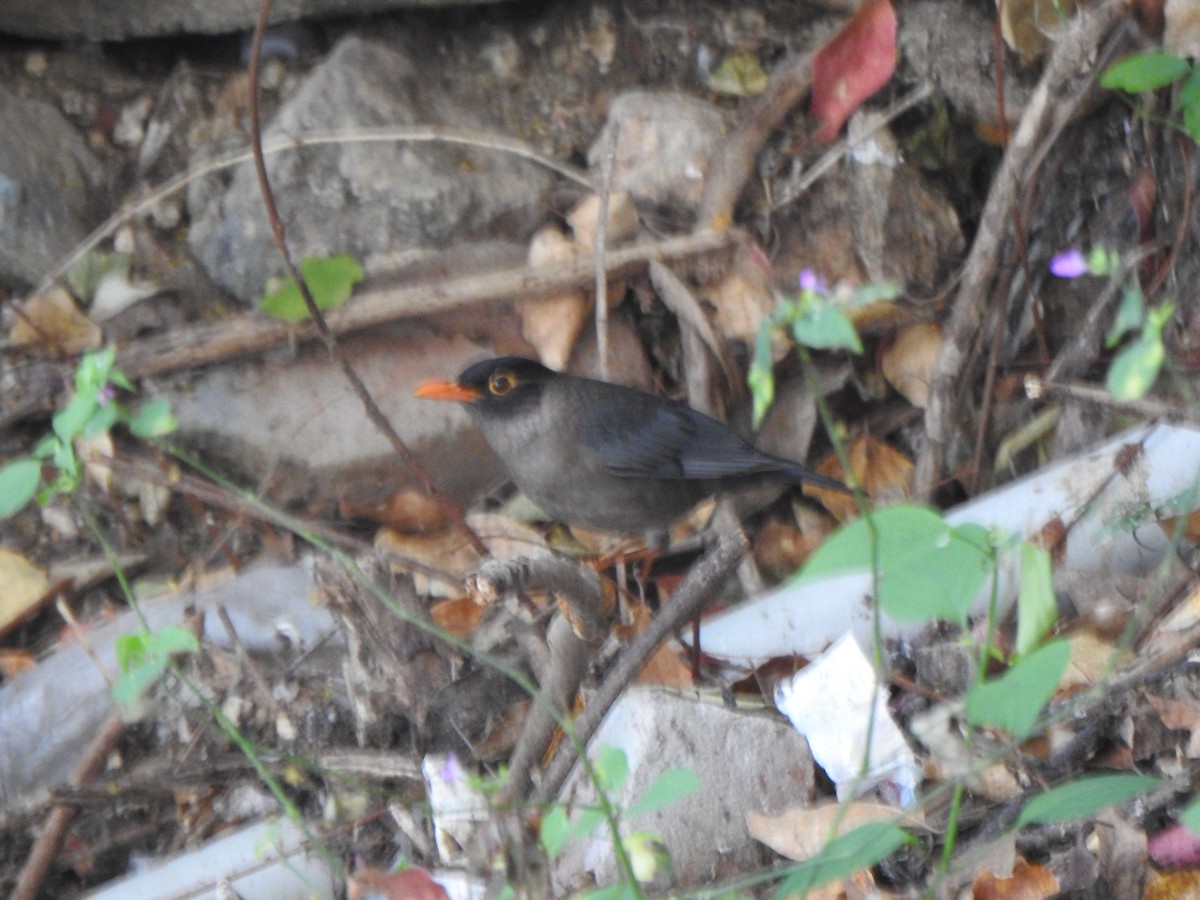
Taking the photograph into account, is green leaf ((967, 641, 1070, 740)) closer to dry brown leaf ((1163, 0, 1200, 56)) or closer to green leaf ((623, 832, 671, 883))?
green leaf ((623, 832, 671, 883))

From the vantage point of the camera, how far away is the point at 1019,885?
2.56 metres

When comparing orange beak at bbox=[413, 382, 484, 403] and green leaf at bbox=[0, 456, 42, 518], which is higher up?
green leaf at bbox=[0, 456, 42, 518]

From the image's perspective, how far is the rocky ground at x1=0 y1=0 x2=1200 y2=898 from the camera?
340 centimetres

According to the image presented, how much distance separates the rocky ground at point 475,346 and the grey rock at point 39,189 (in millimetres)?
12

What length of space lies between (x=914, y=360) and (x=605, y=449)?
1.12 m

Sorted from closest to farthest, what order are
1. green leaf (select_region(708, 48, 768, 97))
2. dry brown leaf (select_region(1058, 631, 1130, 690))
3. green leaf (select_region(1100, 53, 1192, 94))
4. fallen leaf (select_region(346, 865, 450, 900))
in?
fallen leaf (select_region(346, 865, 450, 900))
dry brown leaf (select_region(1058, 631, 1130, 690))
green leaf (select_region(1100, 53, 1192, 94))
green leaf (select_region(708, 48, 768, 97))

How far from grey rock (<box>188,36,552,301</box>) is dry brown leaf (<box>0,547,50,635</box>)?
1175 millimetres

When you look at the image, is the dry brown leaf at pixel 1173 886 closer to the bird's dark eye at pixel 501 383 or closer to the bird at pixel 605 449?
the bird at pixel 605 449

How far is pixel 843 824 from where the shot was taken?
272 centimetres

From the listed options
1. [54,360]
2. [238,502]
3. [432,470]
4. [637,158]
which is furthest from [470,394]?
[54,360]

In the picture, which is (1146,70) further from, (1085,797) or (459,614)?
(459,614)

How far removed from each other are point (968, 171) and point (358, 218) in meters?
2.19

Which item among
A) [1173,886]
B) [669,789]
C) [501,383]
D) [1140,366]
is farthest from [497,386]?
[1140,366]

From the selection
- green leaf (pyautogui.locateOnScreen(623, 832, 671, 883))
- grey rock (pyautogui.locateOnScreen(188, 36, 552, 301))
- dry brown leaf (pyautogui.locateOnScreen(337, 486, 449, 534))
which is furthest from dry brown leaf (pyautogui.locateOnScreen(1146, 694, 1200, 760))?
grey rock (pyautogui.locateOnScreen(188, 36, 552, 301))
